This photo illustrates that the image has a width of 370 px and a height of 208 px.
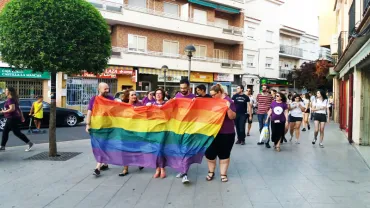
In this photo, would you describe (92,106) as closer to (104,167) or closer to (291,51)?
(104,167)

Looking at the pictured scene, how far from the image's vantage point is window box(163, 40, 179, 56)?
27.4 m

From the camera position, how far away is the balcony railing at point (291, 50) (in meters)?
40.4

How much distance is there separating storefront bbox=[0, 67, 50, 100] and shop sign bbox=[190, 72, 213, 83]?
1241cm

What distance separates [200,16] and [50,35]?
2382cm

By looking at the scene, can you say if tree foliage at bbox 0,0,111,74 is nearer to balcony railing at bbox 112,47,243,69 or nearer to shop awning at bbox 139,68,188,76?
balcony railing at bbox 112,47,243,69

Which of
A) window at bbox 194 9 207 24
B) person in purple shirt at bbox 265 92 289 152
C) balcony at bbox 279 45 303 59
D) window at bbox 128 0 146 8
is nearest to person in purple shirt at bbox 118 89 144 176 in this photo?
person in purple shirt at bbox 265 92 289 152

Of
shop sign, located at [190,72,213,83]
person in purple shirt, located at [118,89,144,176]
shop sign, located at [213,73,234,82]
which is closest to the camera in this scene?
person in purple shirt, located at [118,89,144,176]

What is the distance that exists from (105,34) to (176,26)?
1970cm

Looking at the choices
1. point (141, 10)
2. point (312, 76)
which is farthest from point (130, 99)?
point (312, 76)

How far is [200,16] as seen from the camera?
29.5 m

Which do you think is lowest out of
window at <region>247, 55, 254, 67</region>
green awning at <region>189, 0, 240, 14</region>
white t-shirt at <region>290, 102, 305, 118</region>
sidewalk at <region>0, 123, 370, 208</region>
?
sidewalk at <region>0, 123, 370, 208</region>

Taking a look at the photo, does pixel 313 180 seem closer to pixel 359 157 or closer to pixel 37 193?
pixel 359 157

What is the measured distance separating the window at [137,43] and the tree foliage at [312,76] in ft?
66.2

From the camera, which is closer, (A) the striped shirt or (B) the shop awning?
(A) the striped shirt
